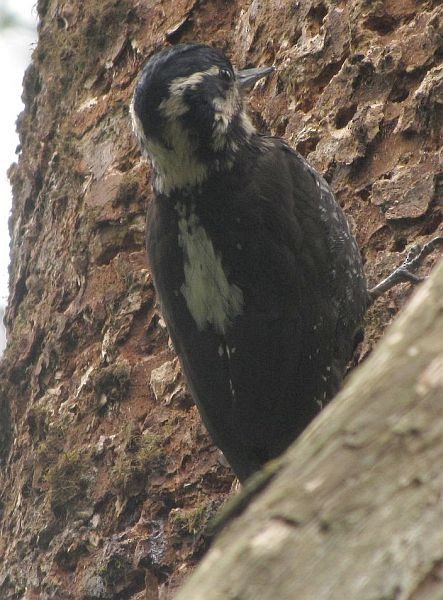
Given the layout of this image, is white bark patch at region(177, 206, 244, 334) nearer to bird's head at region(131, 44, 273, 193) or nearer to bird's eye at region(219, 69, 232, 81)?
bird's head at region(131, 44, 273, 193)

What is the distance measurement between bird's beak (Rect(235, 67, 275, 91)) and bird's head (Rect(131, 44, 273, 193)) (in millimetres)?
72

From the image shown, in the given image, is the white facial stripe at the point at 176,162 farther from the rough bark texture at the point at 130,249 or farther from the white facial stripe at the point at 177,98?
the rough bark texture at the point at 130,249

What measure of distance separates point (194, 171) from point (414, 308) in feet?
8.08

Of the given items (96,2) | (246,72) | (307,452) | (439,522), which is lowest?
(439,522)

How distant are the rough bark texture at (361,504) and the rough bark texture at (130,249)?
208 centimetres

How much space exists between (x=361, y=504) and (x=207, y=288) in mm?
2306

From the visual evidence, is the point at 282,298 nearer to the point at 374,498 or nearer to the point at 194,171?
the point at 194,171

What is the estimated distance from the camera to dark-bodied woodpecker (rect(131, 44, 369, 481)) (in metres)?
3.57

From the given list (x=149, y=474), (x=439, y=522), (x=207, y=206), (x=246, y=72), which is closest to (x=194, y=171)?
(x=207, y=206)

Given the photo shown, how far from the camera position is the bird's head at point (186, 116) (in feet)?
12.3

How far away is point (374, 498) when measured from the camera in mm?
1351

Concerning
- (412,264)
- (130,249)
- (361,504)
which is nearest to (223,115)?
(130,249)

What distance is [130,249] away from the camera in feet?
14.6

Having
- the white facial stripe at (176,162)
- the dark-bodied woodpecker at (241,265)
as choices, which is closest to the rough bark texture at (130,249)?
the dark-bodied woodpecker at (241,265)
